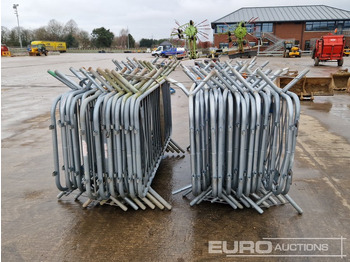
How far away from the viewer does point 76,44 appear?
92000mm

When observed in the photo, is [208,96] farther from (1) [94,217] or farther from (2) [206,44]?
(2) [206,44]

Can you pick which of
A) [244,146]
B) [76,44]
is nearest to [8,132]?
[244,146]

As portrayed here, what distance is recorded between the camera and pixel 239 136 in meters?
3.50

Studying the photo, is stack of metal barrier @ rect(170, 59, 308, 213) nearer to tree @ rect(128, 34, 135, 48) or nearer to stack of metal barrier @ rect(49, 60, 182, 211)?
stack of metal barrier @ rect(49, 60, 182, 211)

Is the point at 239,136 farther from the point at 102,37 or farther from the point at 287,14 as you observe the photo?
the point at 102,37

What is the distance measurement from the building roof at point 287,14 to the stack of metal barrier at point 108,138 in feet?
173

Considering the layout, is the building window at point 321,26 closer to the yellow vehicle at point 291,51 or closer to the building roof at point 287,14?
the building roof at point 287,14

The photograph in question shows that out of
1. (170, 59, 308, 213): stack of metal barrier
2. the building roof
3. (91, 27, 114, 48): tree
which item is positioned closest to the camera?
(170, 59, 308, 213): stack of metal barrier

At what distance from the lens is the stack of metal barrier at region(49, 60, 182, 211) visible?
335 centimetres

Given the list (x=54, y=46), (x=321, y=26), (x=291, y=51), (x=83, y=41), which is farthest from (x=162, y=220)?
(x=83, y=41)

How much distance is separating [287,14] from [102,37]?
192ft

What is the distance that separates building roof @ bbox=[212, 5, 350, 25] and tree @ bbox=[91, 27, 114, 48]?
164 ft

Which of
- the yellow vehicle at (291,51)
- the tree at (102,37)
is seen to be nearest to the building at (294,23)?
the yellow vehicle at (291,51)

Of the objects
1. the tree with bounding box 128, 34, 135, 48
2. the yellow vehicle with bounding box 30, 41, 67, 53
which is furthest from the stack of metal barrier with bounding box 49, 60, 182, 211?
the tree with bounding box 128, 34, 135, 48
